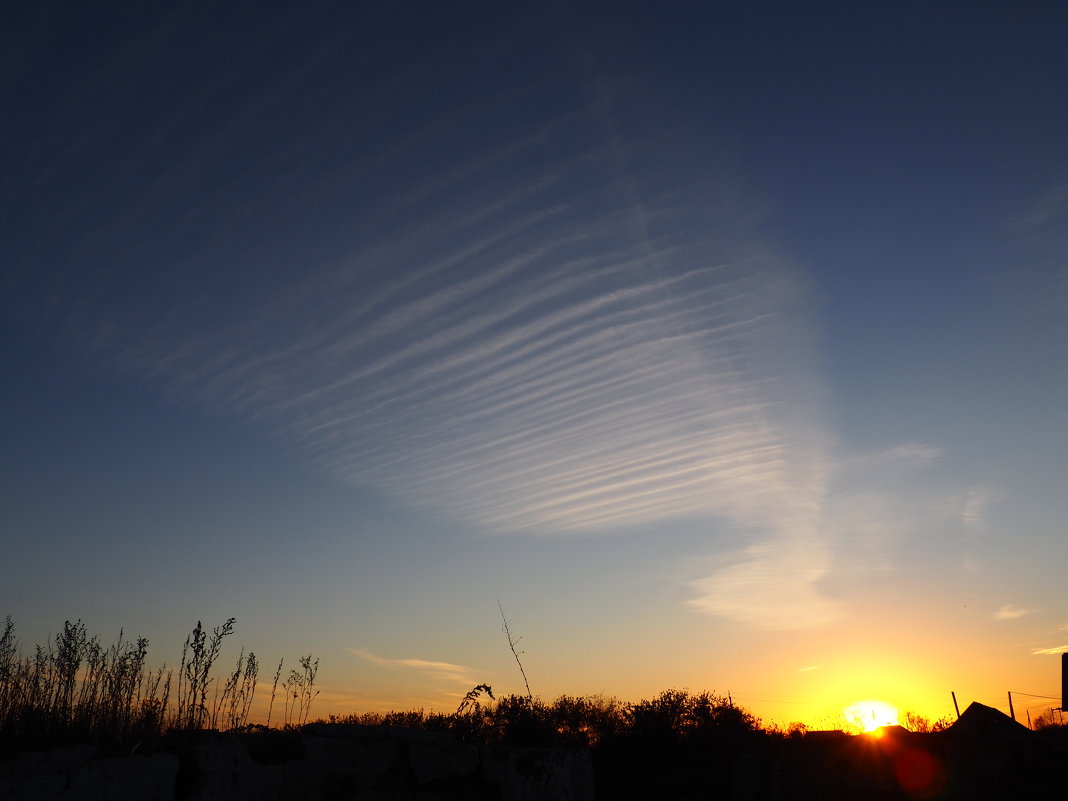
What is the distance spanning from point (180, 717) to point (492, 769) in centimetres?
374

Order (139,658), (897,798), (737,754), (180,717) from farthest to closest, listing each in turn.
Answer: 1. (897,798)
2. (737,754)
3. (139,658)
4. (180,717)

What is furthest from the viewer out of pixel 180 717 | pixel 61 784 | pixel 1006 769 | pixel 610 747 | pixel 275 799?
pixel 610 747

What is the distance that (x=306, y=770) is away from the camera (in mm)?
4691

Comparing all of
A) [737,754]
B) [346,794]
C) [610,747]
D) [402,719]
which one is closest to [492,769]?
[346,794]

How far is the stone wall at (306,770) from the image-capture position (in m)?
3.50

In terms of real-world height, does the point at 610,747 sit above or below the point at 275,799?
below

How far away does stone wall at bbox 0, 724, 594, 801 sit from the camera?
3.50 meters

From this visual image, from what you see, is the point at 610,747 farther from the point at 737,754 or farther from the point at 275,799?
the point at 275,799

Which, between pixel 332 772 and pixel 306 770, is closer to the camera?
pixel 306 770

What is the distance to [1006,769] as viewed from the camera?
2103 centimetres

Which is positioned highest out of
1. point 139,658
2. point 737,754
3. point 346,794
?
point 139,658

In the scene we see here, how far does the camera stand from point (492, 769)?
6.11m

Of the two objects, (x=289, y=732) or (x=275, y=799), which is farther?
(x=289, y=732)

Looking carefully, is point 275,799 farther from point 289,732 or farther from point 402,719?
point 402,719
